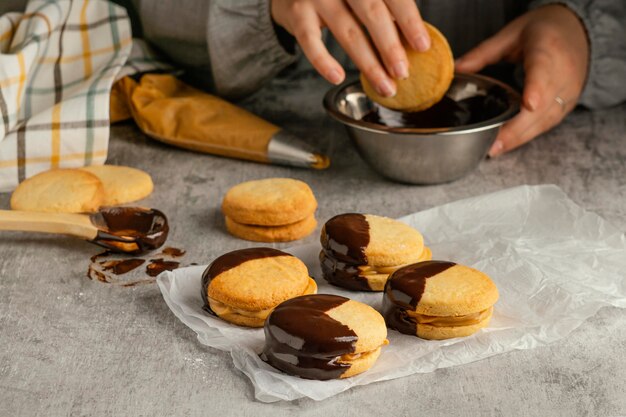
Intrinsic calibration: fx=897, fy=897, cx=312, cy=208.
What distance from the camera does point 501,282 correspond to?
1403mm

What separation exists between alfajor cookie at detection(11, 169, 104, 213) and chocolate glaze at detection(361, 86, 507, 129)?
21.6 inches

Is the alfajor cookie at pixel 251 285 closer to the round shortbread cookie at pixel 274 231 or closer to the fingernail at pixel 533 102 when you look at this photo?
the round shortbread cookie at pixel 274 231

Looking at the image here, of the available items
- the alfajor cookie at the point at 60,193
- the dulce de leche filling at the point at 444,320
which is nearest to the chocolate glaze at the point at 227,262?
the dulce de leche filling at the point at 444,320

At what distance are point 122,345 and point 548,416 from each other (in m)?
0.58

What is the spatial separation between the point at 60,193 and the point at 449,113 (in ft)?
2.49

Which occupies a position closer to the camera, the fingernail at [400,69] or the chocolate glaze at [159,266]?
the chocolate glaze at [159,266]

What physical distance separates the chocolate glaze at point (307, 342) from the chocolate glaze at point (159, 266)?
0.33 meters

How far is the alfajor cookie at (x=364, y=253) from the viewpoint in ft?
4.49

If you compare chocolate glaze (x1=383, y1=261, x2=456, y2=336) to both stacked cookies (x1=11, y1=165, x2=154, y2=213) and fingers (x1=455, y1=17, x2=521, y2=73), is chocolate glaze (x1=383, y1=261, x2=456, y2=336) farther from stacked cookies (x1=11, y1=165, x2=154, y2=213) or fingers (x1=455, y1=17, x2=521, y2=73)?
fingers (x1=455, y1=17, x2=521, y2=73)

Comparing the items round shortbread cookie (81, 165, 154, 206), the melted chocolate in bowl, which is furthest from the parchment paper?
round shortbread cookie (81, 165, 154, 206)

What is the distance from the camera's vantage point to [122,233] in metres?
1.51

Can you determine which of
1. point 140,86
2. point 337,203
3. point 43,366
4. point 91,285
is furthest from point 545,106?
point 43,366

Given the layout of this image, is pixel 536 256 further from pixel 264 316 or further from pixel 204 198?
pixel 204 198

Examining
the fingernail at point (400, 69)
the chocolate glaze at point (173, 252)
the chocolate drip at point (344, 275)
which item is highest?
the fingernail at point (400, 69)
